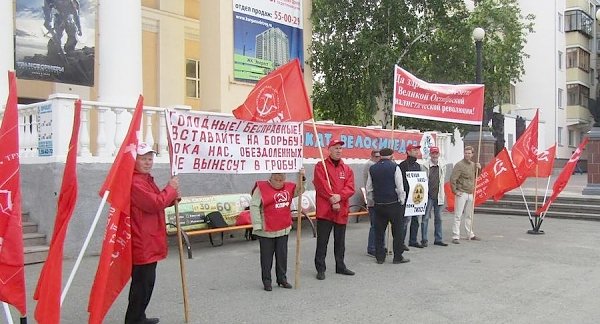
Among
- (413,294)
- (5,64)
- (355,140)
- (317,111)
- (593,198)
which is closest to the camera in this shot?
(413,294)

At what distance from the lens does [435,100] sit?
1064cm

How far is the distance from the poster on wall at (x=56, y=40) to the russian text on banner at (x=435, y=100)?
7748 millimetres

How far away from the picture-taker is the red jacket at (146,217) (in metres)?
5.17

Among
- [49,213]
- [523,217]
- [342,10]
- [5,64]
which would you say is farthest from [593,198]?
[5,64]

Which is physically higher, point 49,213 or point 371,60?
point 371,60

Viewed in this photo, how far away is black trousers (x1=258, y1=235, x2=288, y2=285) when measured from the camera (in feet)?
23.4

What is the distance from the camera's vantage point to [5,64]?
1176 cm

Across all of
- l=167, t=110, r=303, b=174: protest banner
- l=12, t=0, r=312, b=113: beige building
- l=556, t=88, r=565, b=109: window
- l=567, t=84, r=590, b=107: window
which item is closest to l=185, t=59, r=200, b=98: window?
l=12, t=0, r=312, b=113: beige building

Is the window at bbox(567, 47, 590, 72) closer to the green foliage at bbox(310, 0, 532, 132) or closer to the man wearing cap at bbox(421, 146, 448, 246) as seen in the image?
the green foliage at bbox(310, 0, 532, 132)

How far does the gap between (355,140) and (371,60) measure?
12.2 feet

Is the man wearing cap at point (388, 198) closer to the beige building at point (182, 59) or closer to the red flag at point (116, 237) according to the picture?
the red flag at point (116, 237)

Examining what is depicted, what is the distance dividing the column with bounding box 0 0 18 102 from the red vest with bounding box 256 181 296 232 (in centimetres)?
735

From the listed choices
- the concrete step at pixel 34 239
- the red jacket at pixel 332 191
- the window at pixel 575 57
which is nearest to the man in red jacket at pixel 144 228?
the red jacket at pixel 332 191

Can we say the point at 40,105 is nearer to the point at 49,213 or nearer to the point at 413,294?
the point at 49,213
